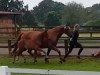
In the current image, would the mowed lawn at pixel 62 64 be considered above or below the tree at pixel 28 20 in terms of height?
above

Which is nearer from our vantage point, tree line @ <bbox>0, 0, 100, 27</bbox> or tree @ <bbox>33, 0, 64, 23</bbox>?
tree line @ <bbox>0, 0, 100, 27</bbox>

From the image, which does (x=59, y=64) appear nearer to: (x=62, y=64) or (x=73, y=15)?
(x=62, y=64)

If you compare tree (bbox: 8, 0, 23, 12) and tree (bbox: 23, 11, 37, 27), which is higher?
tree (bbox: 8, 0, 23, 12)

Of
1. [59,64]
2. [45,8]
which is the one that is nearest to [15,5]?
[45,8]

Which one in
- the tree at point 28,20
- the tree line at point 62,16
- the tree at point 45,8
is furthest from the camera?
the tree at point 45,8

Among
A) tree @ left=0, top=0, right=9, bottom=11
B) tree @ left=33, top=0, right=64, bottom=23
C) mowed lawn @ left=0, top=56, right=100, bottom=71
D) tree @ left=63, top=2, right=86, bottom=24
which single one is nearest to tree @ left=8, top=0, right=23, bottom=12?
tree @ left=0, top=0, right=9, bottom=11

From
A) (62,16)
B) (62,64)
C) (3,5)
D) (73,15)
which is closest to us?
(62,64)

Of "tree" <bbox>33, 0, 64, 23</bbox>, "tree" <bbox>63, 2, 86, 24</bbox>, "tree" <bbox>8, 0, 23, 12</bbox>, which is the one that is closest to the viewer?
"tree" <bbox>63, 2, 86, 24</bbox>

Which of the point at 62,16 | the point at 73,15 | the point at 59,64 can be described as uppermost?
the point at 59,64

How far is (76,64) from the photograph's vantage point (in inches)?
576

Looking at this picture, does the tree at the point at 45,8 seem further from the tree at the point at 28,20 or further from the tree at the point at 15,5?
the tree at the point at 28,20

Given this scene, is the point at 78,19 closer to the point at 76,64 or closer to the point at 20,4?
the point at 20,4

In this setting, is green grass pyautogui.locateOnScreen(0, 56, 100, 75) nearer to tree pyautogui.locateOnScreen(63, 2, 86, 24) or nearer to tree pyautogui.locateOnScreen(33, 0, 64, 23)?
tree pyautogui.locateOnScreen(63, 2, 86, 24)

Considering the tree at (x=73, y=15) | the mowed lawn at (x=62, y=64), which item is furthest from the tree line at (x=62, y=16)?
the mowed lawn at (x=62, y=64)
